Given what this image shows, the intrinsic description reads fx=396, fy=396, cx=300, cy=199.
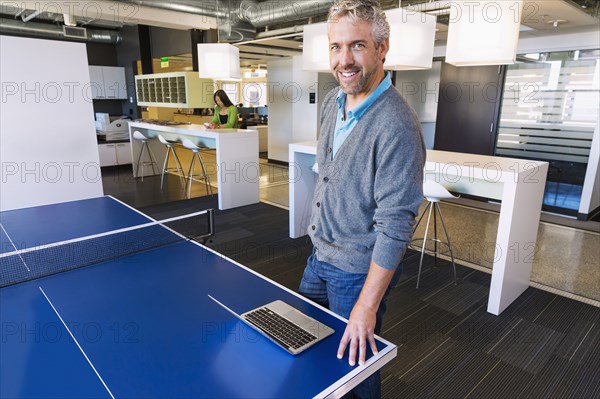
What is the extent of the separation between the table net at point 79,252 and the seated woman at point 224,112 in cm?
400

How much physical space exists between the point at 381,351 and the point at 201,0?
18.3 ft

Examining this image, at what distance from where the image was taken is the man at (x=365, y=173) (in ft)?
3.66

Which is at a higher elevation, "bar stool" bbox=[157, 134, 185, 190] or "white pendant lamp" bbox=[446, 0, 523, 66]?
"white pendant lamp" bbox=[446, 0, 523, 66]

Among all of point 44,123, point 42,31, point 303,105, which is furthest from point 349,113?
point 42,31

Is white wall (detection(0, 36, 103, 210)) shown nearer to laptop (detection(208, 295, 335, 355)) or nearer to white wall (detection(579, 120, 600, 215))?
laptop (detection(208, 295, 335, 355))

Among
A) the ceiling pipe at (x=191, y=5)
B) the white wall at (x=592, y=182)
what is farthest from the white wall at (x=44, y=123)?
the white wall at (x=592, y=182)

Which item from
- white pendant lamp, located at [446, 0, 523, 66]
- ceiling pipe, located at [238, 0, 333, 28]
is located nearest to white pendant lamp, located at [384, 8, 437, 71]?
white pendant lamp, located at [446, 0, 523, 66]

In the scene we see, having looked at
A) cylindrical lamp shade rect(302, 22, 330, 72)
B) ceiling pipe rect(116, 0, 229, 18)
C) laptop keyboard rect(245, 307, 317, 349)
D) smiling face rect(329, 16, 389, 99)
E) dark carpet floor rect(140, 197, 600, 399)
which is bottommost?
dark carpet floor rect(140, 197, 600, 399)

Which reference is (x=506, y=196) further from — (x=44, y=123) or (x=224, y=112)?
(x=224, y=112)

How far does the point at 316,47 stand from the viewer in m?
3.43

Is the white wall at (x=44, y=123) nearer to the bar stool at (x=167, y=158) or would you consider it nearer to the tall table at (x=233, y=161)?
the tall table at (x=233, y=161)

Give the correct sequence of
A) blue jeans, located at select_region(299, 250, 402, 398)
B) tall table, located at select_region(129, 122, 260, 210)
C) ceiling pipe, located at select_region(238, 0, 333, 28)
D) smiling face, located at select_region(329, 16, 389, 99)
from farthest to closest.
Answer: tall table, located at select_region(129, 122, 260, 210)
ceiling pipe, located at select_region(238, 0, 333, 28)
blue jeans, located at select_region(299, 250, 402, 398)
smiling face, located at select_region(329, 16, 389, 99)

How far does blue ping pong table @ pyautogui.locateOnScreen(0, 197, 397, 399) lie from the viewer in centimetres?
93

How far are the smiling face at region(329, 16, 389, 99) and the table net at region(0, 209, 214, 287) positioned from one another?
41.8 inches
